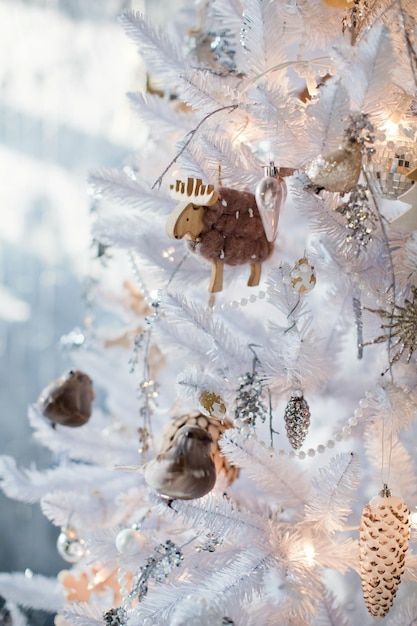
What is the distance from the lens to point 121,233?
860mm

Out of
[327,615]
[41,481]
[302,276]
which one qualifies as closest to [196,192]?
[302,276]

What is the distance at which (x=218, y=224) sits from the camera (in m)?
0.67

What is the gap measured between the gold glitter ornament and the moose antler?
12cm

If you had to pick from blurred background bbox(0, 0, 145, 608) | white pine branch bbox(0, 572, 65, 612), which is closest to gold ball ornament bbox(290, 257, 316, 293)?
white pine branch bbox(0, 572, 65, 612)

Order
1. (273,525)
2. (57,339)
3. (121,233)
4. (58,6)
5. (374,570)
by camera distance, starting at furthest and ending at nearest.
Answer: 1. (57,339)
2. (58,6)
3. (121,233)
4. (273,525)
5. (374,570)

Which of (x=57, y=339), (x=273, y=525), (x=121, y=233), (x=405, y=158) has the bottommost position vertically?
(x=57, y=339)

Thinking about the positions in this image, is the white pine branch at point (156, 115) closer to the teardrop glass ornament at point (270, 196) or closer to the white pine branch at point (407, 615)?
the teardrop glass ornament at point (270, 196)

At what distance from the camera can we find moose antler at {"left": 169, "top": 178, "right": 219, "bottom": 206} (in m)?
0.64

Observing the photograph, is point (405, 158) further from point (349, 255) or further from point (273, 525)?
point (273, 525)

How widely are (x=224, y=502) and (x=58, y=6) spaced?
143cm

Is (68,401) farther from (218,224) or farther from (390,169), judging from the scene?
(390,169)

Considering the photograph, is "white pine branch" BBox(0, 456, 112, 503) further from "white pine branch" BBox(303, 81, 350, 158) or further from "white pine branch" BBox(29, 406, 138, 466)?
"white pine branch" BBox(303, 81, 350, 158)

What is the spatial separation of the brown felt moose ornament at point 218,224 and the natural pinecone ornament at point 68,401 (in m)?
0.36

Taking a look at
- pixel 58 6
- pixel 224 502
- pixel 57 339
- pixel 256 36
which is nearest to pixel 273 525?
pixel 224 502
